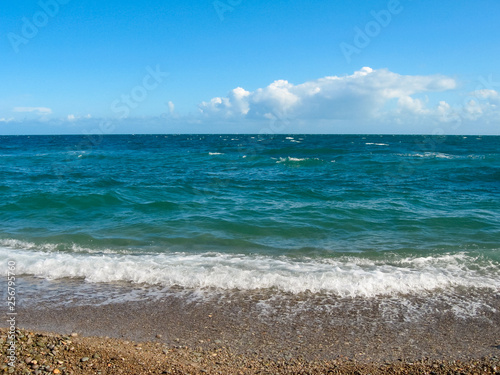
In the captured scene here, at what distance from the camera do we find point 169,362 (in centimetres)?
459

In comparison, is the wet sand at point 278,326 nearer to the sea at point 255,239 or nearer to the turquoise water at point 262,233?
the sea at point 255,239

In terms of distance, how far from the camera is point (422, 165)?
31094 mm

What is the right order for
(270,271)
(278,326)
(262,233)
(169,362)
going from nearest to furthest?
1. (169,362)
2. (278,326)
3. (270,271)
4. (262,233)

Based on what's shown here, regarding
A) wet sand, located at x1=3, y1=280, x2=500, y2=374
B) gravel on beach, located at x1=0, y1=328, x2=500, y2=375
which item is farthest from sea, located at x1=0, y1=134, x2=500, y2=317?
gravel on beach, located at x1=0, y1=328, x2=500, y2=375

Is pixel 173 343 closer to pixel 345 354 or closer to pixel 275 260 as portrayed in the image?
pixel 345 354

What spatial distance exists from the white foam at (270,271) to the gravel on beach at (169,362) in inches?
91.8

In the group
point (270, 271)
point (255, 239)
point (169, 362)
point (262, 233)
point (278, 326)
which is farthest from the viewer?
point (262, 233)

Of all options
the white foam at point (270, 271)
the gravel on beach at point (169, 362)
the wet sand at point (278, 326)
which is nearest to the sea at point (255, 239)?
the white foam at point (270, 271)

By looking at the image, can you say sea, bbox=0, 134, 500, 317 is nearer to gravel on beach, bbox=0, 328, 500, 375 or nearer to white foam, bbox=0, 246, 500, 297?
white foam, bbox=0, 246, 500, 297

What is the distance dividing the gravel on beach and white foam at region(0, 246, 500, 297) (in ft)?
7.65

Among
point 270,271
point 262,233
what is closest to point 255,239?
point 262,233

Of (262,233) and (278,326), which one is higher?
(262,233)

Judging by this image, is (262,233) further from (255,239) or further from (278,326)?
(278,326)

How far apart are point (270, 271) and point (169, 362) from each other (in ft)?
12.5
